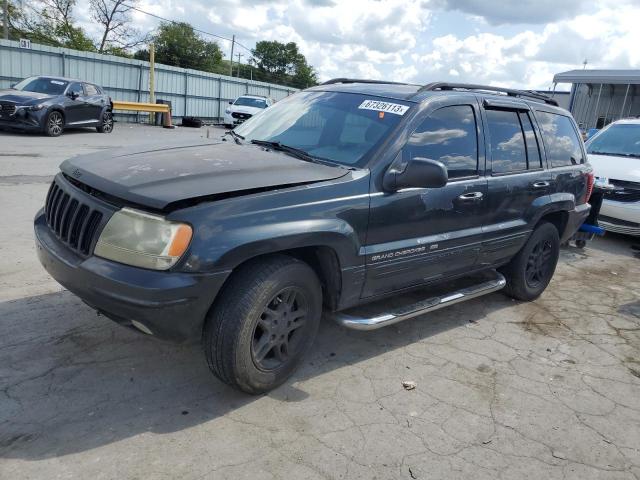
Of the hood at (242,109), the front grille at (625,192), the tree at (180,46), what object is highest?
the tree at (180,46)

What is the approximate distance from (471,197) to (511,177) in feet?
2.09

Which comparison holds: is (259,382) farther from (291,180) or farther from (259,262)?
(291,180)

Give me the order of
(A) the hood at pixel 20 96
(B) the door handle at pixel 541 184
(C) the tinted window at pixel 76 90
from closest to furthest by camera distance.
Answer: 1. (B) the door handle at pixel 541 184
2. (A) the hood at pixel 20 96
3. (C) the tinted window at pixel 76 90

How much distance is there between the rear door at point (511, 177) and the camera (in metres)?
4.31

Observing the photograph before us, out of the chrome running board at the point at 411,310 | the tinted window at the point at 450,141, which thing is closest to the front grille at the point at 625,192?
the chrome running board at the point at 411,310

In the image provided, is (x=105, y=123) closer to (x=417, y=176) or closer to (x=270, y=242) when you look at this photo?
(x=417, y=176)

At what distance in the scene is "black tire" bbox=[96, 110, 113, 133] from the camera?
16.7 meters

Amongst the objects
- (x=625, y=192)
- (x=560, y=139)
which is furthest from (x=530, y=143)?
(x=625, y=192)

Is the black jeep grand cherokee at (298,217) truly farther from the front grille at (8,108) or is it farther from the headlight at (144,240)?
the front grille at (8,108)

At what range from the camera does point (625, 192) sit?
7859mm

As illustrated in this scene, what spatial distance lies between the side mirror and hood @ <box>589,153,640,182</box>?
5.88 meters

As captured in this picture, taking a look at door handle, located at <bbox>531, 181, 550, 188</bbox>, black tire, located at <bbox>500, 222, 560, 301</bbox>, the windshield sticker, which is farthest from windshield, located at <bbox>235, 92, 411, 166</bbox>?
black tire, located at <bbox>500, 222, 560, 301</bbox>

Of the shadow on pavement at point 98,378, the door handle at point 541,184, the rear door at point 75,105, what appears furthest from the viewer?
the rear door at point 75,105

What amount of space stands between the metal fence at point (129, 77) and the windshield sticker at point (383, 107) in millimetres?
19461
